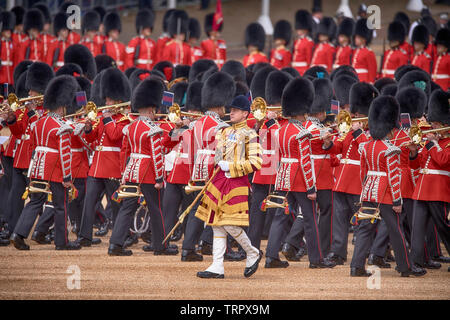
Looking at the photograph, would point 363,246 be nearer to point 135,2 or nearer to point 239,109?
point 239,109

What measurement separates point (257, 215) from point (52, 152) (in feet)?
5.55

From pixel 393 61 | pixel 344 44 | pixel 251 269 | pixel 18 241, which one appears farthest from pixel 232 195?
pixel 344 44

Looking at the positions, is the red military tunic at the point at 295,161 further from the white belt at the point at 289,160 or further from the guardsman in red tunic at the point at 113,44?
the guardsman in red tunic at the point at 113,44

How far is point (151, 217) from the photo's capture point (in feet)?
24.9

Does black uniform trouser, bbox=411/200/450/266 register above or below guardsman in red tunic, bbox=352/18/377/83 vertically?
below

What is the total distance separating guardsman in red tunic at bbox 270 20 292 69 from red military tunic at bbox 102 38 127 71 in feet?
6.84

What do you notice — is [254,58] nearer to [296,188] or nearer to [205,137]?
[205,137]

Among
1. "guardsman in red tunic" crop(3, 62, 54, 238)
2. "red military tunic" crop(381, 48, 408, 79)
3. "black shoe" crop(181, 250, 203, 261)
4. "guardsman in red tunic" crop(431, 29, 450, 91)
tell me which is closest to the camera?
"black shoe" crop(181, 250, 203, 261)

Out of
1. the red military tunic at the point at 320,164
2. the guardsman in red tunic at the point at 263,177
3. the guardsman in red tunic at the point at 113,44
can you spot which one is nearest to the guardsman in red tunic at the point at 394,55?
the guardsman in red tunic at the point at 113,44

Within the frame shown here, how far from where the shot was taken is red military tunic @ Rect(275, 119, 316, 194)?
7.03 m

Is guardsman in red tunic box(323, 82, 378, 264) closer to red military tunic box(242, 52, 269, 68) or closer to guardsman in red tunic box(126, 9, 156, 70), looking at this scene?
red military tunic box(242, 52, 269, 68)

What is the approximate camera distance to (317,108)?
8.10 m

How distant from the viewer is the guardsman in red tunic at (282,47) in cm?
1320

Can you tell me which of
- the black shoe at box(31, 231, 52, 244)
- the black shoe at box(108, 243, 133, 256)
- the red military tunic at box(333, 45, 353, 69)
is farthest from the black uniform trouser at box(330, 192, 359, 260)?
the red military tunic at box(333, 45, 353, 69)
